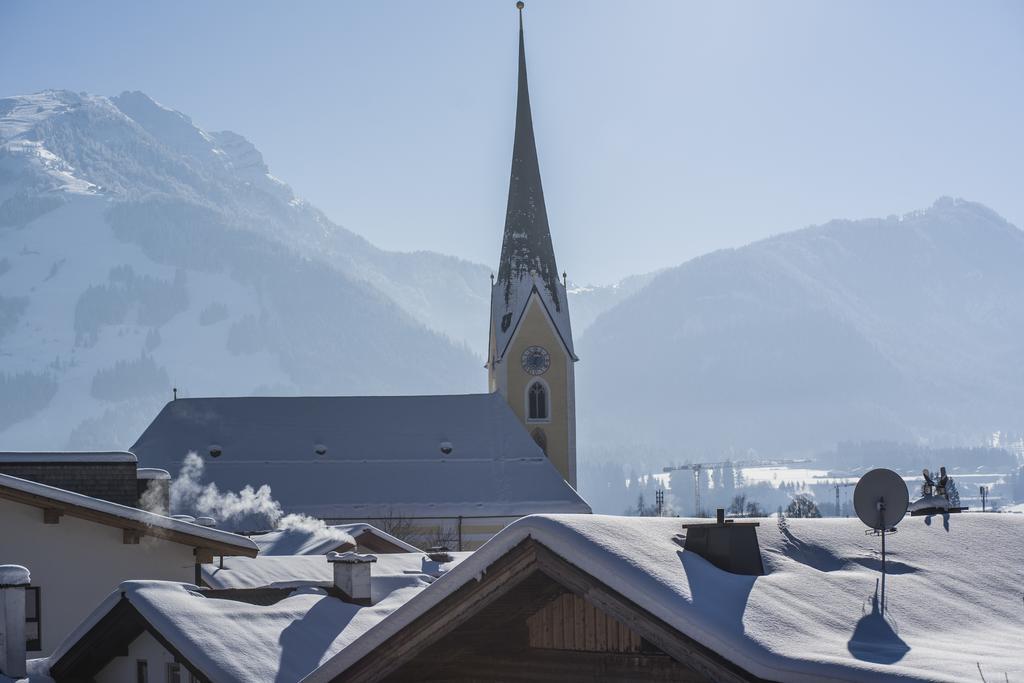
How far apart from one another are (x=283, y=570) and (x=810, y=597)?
15.7 meters

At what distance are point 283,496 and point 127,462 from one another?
35.7 m

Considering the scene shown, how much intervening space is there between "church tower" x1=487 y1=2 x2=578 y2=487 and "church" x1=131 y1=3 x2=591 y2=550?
0.05m

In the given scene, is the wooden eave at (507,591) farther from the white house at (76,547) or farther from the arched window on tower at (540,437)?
the arched window on tower at (540,437)

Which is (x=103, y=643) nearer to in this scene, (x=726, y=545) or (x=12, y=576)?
(x=12, y=576)

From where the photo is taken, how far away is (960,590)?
379 inches

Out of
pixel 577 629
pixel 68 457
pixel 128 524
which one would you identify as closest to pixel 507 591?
pixel 577 629

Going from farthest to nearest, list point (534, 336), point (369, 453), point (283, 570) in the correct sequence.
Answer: point (534, 336), point (369, 453), point (283, 570)

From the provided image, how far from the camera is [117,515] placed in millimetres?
20188

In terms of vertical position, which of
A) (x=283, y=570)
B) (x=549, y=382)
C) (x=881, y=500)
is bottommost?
(x=283, y=570)

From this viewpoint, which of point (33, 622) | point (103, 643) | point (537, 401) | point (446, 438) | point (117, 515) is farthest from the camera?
point (537, 401)

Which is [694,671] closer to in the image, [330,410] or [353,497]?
[353,497]

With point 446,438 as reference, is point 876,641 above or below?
below

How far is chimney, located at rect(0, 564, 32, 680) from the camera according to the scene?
15180 mm

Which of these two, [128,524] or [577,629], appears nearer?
[577,629]
